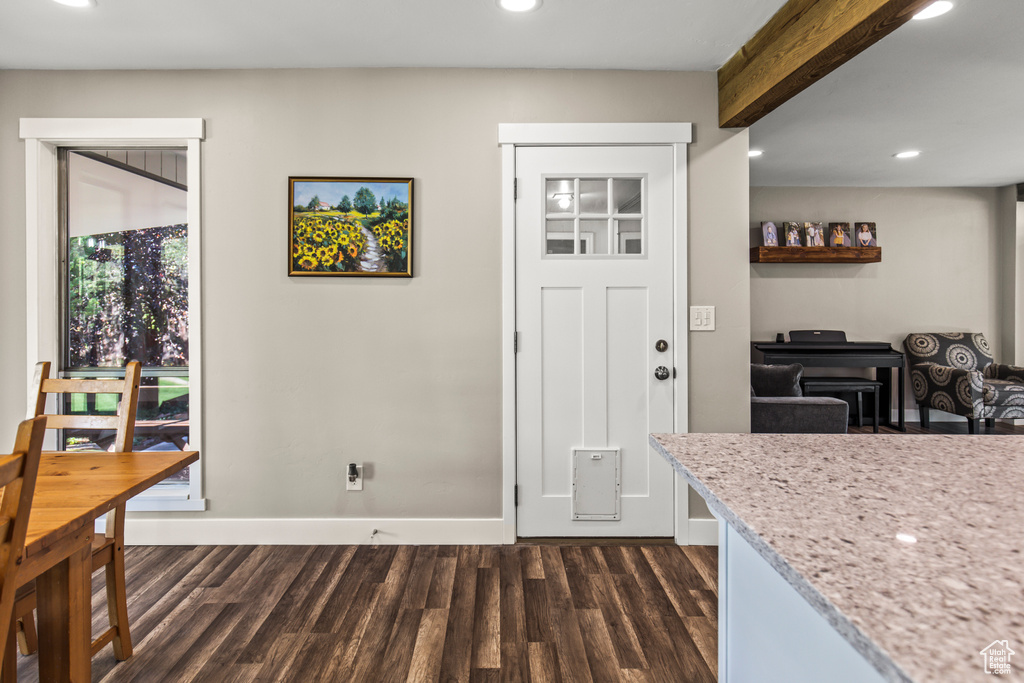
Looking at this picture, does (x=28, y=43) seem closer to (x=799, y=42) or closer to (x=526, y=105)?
(x=526, y=105)

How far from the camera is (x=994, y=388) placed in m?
4.26

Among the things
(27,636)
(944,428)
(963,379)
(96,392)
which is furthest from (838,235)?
(27,636)

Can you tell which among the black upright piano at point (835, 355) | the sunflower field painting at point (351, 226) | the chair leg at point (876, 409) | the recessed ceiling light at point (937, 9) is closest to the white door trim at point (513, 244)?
the sunflower field painting at point (351, 226)

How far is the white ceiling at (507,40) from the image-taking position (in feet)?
6.58

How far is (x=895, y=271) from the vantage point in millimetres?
5008

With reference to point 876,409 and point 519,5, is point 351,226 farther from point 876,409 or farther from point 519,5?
point 876,409

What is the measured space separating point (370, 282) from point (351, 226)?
0.29 meters

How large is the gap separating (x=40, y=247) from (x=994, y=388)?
6.75m

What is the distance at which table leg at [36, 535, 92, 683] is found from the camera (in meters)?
1.25

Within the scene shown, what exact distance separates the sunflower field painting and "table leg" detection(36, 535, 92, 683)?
153 centimetres

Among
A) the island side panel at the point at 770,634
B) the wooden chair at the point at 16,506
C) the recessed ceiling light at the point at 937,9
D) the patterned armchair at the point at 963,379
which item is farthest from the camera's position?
the patterned armchair at the point at 963,379

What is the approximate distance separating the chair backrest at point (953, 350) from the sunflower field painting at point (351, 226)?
5.11 meters

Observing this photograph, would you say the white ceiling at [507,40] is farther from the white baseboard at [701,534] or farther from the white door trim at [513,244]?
the white baseboard at [701,534]

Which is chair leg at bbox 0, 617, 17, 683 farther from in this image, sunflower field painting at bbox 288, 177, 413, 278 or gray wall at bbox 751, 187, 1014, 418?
gray wall at bbox 751, 187, 1014, 418
